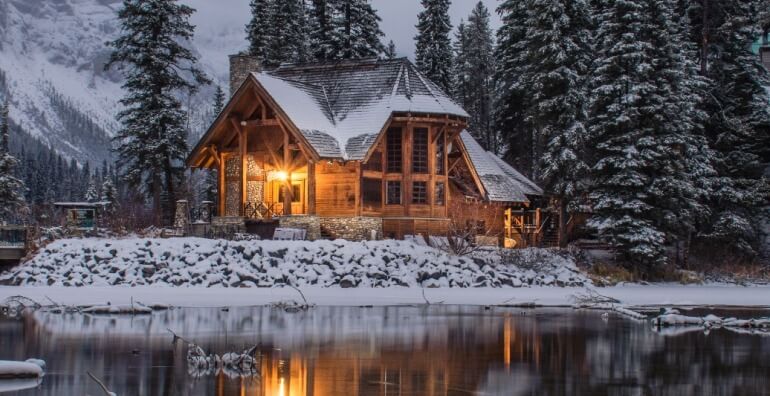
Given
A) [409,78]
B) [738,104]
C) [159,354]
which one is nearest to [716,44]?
[738,104]

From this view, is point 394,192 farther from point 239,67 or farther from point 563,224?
point 239,67

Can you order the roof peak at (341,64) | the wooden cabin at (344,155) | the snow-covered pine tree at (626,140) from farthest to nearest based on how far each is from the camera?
the roof peak at (341,64) < the wooden cabin at (344,155) < the snow-covered pine tree at (626,140)

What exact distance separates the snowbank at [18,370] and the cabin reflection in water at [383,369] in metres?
2.86

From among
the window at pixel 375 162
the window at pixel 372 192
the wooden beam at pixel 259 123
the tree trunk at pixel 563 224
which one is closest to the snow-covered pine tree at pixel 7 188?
the wooden beam at pixel 259 123

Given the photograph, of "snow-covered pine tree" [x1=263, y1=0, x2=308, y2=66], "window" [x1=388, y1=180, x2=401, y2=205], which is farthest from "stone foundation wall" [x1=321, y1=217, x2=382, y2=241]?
"snow-covered pine tree" [x1=263, y1=0, x2=308, y2=66]

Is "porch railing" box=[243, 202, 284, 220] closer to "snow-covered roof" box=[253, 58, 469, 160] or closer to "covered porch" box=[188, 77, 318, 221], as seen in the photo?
"covered porch" box=[188, 77, 318, 221]

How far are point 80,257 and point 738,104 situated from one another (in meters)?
30.0

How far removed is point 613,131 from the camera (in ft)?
131

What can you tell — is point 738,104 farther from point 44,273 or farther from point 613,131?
point 44,273

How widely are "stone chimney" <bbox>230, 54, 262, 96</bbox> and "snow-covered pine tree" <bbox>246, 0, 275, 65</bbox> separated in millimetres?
11548

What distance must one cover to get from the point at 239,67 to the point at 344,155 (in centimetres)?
853

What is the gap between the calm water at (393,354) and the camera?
14.4 meters

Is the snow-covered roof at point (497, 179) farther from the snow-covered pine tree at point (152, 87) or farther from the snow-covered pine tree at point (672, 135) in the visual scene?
the snow-covered pine tree at point (152, 87)

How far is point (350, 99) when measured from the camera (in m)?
43.6
